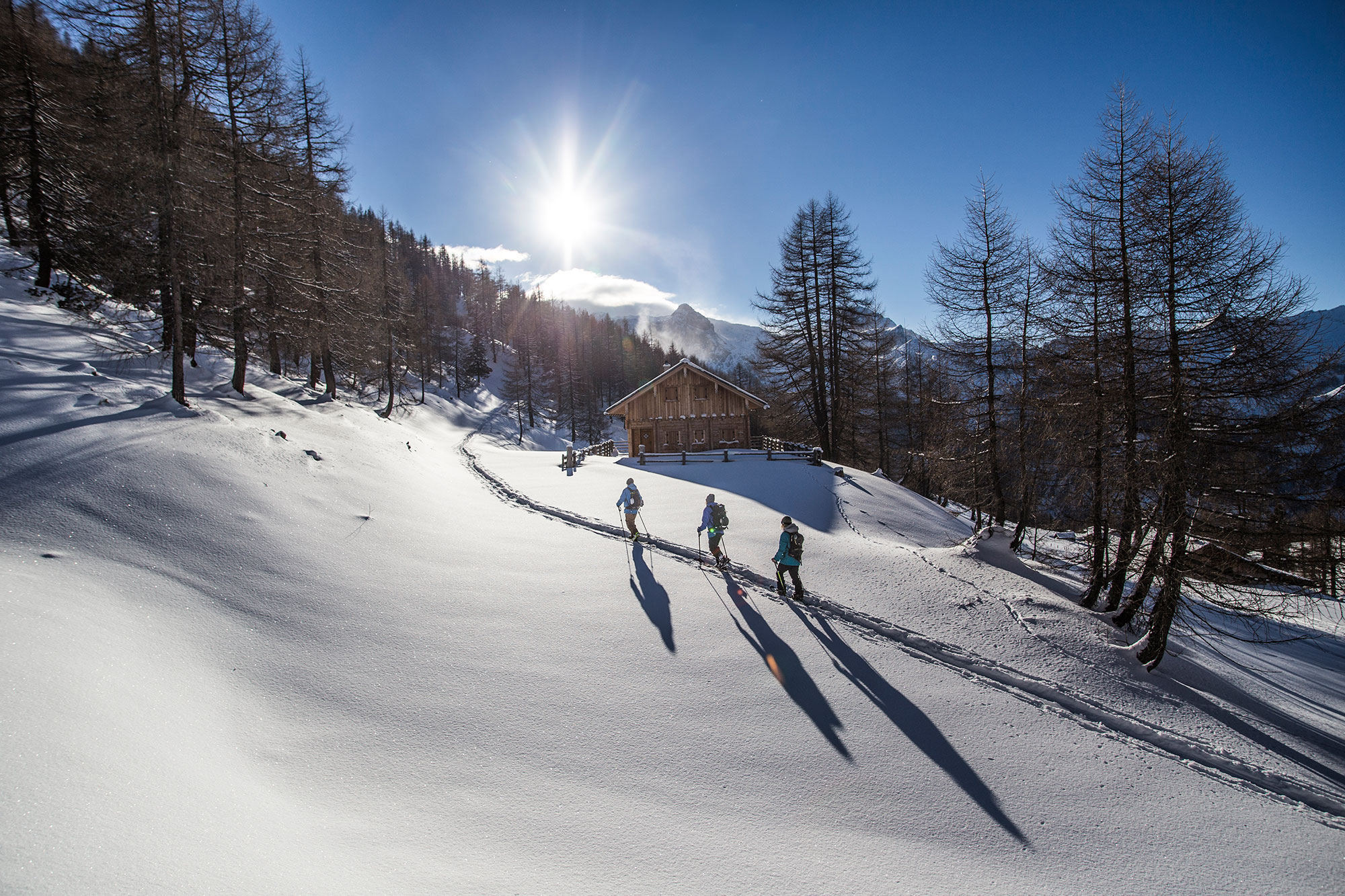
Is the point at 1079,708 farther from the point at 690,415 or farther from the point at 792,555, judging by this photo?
the point at 690,415

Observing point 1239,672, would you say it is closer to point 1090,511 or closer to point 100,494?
point 1090,511

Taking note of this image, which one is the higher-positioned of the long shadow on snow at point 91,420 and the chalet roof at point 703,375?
the chalet roof at point 703,375

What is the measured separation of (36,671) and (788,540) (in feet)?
29.3

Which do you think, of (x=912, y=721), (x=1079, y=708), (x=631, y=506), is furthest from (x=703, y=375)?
(x=912, y=721)

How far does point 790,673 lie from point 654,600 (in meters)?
2.69

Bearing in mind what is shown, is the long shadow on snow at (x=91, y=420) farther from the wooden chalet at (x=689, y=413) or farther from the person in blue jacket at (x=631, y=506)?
the wooden chalet at (x=689, y=413)

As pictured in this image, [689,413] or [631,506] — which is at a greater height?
[689,413]

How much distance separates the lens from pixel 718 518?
10133 mm

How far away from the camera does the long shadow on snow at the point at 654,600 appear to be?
23.9 feet

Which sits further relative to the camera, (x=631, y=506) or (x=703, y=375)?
(x=703, y=375)

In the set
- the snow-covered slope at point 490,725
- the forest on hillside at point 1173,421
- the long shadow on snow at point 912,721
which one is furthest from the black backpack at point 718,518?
the forest on hillside at point 1173,421

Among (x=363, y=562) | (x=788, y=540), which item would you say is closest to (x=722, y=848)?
(x=788, y=540)

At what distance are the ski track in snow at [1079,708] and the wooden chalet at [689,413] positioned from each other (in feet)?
57.1

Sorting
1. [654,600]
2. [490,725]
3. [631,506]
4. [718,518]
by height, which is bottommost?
[490,725]
